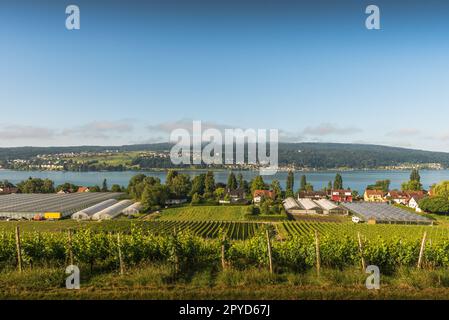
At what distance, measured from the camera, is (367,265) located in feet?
22.2

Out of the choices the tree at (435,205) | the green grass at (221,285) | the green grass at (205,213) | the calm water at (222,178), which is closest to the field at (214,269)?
the green grass at (221,285)

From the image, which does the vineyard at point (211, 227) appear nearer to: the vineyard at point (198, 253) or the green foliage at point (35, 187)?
the vineyard at point (198, 253)

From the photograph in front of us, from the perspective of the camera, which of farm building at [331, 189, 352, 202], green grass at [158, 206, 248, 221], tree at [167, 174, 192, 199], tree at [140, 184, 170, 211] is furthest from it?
farm building at [331, 189, 352, 202]

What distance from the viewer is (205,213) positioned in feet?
117

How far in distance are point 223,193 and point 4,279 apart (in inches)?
1676

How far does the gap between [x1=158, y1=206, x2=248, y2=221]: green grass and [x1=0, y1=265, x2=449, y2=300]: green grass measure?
2658cm

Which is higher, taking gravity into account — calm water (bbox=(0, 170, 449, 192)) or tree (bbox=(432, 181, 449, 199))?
tree (bbox=(432, 181, 449, 199))

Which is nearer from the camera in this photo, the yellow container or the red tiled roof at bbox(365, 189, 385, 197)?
the yellow container

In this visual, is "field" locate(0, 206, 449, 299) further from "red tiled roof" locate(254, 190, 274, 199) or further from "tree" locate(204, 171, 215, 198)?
"tree" locate(204, 171, 215, 198)

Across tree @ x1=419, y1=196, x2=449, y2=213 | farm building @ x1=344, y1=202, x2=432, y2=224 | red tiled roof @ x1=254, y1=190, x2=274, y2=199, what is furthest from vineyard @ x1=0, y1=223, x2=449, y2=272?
red tiled roof @ x1=254, y1=190, x2=274, y2=199

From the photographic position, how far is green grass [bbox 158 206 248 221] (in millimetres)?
32750

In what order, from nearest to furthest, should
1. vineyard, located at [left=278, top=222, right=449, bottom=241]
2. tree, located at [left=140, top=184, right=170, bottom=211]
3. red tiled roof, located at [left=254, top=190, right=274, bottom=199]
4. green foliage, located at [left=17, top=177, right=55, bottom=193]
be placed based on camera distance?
vineyard, located at [left=278, top=222, right=449, bottom=241]
tree, located at [left=140, top=184, right=170, bottom=211]
red tiled roof, located at [left=254, top=190, right=274, bottom=199]
green foliage, located at [left=17, top=177, right=55, bottom=193]
